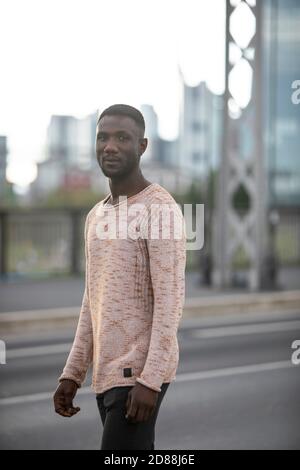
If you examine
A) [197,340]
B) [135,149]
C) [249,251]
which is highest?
[135,149]

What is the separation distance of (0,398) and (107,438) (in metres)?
3.69

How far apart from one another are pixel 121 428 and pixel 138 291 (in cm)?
41

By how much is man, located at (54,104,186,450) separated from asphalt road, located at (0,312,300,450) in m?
1.57

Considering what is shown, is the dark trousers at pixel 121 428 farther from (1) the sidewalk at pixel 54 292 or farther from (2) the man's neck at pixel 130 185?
(1) the sidewalk at pixel 54 292

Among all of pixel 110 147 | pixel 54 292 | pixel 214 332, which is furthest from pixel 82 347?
pixel 54 292

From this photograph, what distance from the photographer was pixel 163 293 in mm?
2287

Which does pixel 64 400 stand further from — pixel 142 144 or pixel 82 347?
pixel 142 144

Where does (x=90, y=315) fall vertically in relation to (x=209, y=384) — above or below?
above

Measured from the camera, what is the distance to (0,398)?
5840 mm

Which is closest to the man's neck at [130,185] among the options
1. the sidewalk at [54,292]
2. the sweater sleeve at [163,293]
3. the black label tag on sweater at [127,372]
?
the sweater sleeve at [163,293]

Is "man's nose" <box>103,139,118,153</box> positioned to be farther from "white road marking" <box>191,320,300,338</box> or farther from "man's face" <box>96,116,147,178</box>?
"white road marking" <box>191,320,300,338</box>

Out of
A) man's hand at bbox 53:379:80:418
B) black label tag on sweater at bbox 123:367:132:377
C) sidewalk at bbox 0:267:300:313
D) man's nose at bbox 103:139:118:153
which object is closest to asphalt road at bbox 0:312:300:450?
sidewalk at bbox 0:267:300:313
